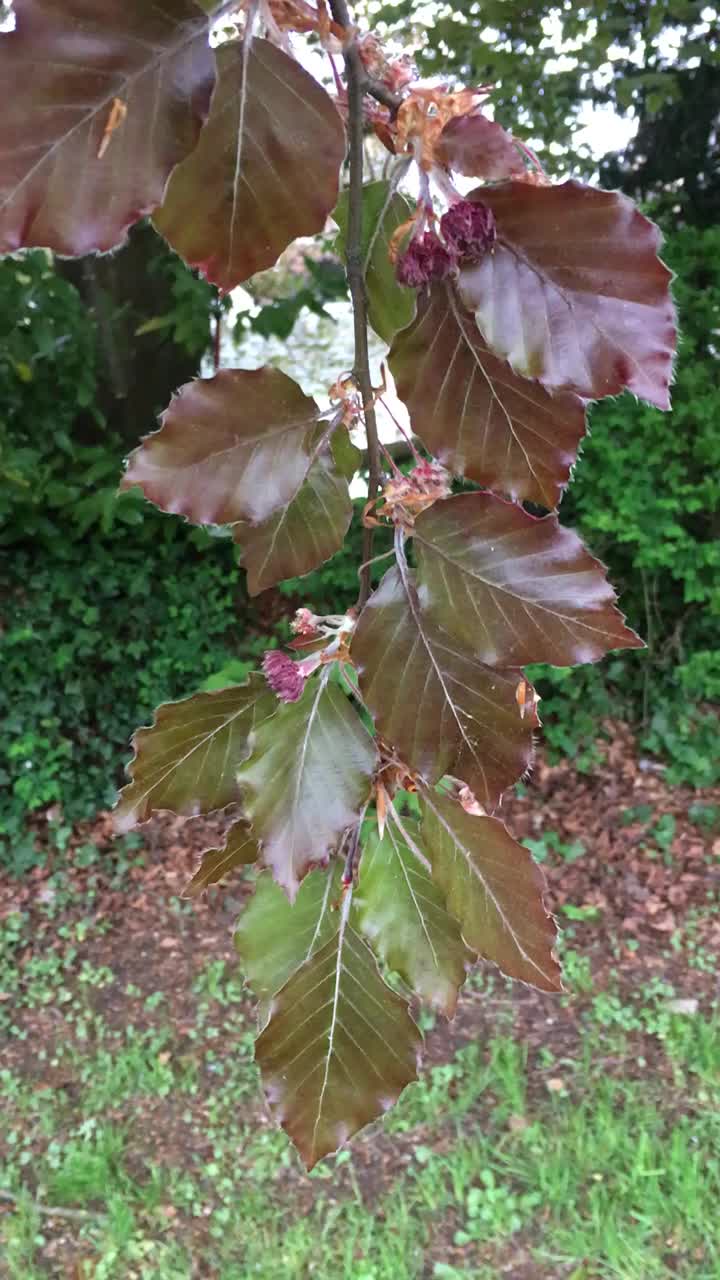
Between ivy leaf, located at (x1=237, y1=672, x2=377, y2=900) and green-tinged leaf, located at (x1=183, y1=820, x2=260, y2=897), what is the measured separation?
0.12 m

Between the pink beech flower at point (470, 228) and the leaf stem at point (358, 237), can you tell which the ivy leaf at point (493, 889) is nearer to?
the leaf stem at point (358, 237)

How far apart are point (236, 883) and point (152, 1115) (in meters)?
0.79

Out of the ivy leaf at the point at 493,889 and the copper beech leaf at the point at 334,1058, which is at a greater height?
the ivy leaf at the point at 493,889

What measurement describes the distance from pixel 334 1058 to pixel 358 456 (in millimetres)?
434

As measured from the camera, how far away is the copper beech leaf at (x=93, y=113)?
1.14ft

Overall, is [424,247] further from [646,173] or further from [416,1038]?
[646,173]

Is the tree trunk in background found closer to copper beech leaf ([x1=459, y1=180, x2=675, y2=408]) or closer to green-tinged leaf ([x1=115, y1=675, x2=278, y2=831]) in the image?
green-tinged leaf ([x1=115, y1=675, x2=278, y2=831])

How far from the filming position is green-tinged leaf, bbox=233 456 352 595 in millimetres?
570

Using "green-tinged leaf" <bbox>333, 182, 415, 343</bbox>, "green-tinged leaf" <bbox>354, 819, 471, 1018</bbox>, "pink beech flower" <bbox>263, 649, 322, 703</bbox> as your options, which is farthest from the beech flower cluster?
"green-tinged leaf" <bbox>354, 819, 471, 1018</bbox>

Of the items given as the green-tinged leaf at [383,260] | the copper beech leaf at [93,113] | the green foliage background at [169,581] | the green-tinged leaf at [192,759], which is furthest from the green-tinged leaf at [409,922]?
the green foliage background at [169,581]

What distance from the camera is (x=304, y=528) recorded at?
1.89 feet

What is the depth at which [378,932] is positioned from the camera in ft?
2.24

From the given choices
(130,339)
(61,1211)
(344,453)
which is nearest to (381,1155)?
(61,1211)

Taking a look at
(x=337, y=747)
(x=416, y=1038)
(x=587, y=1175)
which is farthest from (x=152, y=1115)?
(x=337, y=747)
